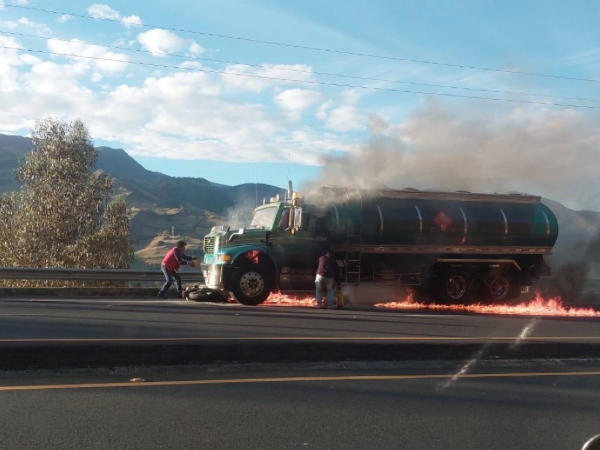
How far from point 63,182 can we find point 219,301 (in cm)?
2063

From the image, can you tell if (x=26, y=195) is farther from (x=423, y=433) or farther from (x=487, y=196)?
(x=423, y=433)

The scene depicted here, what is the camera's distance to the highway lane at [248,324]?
9.83m

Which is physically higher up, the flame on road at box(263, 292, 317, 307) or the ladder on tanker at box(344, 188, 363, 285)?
the ladder on tanker at box(344, 188, 363, 285)

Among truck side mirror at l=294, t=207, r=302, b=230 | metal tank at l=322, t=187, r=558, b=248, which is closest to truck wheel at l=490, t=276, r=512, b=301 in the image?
metal tank at l=322, t=187, r=558, b=248

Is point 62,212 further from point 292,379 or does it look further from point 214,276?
point 292,379

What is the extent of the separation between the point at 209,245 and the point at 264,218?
1.54m

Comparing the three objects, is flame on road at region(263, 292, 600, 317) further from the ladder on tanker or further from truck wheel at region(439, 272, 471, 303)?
the ladder on tanker

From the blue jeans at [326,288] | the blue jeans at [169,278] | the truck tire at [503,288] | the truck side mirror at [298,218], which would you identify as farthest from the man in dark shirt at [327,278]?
the truck tire at [503,288]

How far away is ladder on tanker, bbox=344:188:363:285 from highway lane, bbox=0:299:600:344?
2593 millimetres

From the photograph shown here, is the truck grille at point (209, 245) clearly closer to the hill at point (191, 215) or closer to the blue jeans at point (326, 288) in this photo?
the hill at point (191, 215)

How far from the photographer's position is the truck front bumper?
16.2m

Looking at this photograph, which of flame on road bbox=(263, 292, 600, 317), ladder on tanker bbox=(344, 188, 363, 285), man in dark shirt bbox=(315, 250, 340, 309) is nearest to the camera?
man in dark shirt bbox=(315, 250, 340, 309)

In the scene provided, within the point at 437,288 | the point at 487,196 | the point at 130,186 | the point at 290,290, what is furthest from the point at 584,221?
the point at 130,186

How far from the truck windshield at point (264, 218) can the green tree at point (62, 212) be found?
60.6ft
